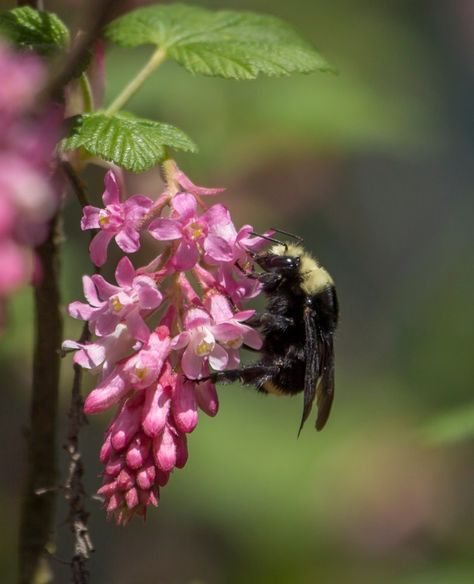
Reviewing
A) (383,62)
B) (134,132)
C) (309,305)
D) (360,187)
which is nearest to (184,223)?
(134,132)

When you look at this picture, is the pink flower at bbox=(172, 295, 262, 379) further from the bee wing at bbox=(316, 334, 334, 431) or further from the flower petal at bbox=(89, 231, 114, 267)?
the bee wing at bbox=(316, 334, 334, 431)

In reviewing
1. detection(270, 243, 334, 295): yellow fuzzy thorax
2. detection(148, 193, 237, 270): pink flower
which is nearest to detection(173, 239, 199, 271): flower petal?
detection(148, 193, 237, 270): pink flower

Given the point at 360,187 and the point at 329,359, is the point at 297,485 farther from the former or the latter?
the point at 329,359

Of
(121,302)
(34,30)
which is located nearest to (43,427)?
(121,302)

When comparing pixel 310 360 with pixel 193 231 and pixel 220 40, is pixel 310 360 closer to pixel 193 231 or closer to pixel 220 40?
pixel 193 231

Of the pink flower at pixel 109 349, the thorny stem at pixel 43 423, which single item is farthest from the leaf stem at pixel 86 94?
the pink flower at pixel 109 349

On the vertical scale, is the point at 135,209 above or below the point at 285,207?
above
